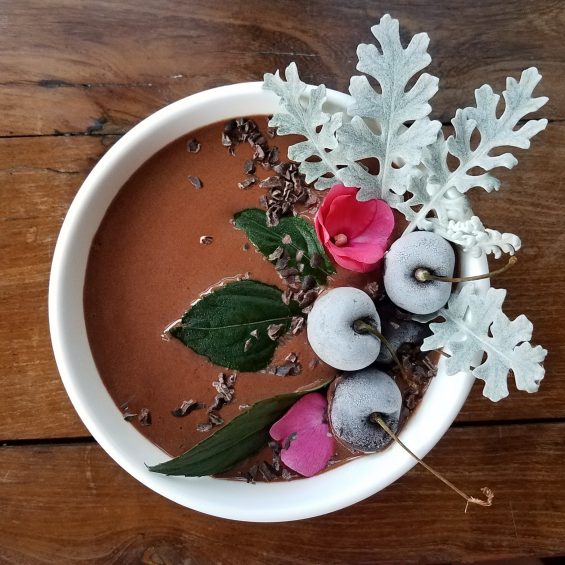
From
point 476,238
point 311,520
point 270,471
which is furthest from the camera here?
point 311,520

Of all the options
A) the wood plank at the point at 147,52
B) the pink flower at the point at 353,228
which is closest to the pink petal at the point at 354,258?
the pink flower at the point at 353,228

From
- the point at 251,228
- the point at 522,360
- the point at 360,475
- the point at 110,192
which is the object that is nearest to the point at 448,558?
the point at 360,475

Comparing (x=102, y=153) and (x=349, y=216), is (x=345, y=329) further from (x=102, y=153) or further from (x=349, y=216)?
(x=102, y=153)

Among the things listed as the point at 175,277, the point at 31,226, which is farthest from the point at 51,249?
the point at 175,277

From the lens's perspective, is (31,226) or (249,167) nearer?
(249,167)

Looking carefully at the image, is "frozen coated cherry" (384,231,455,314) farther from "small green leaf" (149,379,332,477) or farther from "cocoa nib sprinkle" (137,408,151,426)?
"cocoa nib sprinkle" (137,408,151,426)

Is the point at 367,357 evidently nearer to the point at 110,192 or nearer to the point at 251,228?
the point at 251,228

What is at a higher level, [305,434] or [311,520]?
[305,434]

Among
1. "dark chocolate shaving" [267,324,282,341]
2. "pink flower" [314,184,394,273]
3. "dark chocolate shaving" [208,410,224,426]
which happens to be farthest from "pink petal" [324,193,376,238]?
"dark chocolate shaving" [208,410,224,426]
